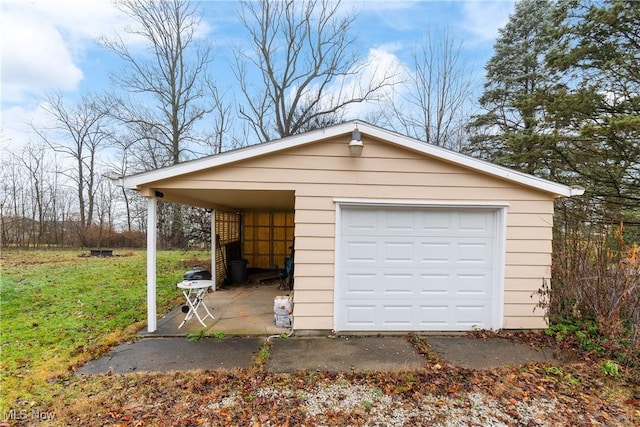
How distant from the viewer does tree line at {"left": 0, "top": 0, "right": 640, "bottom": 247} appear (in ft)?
26.8

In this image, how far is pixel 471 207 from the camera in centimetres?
487

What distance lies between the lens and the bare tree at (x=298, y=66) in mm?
15203

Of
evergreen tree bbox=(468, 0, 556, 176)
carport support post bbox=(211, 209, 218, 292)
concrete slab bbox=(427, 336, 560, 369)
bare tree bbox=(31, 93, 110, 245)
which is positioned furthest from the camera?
bare tree bbox=(31, 93, 110, 245)

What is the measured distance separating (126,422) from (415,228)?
169 inches

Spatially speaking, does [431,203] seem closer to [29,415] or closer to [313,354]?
[313,354]

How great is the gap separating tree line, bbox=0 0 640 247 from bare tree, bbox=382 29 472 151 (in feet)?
0.15

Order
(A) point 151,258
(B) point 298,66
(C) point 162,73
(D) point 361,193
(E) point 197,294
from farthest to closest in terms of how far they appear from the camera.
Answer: (B) point 298,66, (C) point 162,73, (E) point 197,294, (D) point 361,193, (A) point 151,258

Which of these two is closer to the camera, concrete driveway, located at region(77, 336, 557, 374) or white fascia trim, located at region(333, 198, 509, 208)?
concrete driveway, located at region(77, 336, 557, 374)

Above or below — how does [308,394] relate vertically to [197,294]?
below

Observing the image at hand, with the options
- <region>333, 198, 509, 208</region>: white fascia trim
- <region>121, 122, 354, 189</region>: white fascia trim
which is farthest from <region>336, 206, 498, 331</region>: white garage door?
<region>121, 122, 354, 189</region>: white fascia trim

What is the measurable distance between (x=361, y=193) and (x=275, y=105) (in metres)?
12.8

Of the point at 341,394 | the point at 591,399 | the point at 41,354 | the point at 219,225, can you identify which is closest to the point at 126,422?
the point at 341,394

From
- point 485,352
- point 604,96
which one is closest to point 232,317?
point 485,352

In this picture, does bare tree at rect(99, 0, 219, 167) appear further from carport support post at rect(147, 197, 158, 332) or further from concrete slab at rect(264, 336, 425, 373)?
concrete slab at rect(264, 336, 425, 373)
